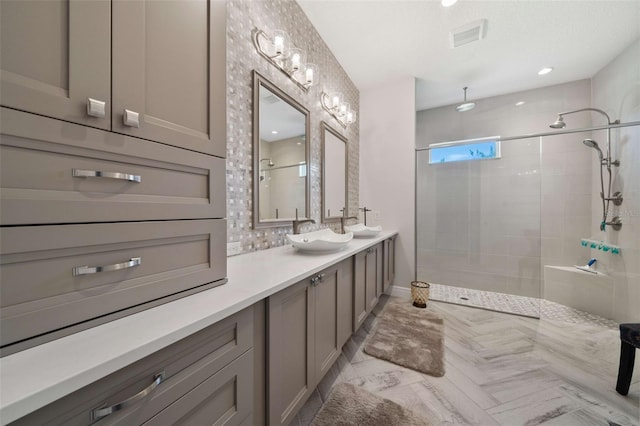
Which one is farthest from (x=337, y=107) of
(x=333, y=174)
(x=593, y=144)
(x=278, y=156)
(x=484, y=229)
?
(x=593, y=144)

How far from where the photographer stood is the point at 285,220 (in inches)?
66.9

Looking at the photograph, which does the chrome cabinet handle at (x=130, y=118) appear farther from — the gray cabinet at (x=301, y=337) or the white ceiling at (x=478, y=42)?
the white ceiling at (x=478, y=42)

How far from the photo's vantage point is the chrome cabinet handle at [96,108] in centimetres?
51

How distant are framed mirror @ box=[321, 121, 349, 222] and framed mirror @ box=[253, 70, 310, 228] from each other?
0.35 meters

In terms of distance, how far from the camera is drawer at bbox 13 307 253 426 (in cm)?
40

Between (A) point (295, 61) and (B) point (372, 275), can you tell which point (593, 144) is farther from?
(A) point (295, 61)

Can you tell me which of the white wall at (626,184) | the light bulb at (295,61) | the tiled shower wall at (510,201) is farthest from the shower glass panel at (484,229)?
the light bulb at (295,61)

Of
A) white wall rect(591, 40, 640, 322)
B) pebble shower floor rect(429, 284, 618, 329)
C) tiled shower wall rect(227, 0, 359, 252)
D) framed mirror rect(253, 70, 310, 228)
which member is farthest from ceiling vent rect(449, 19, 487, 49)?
pebble shower floor rect(429, 284, 618, 329)

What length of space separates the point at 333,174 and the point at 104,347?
2.23 metres

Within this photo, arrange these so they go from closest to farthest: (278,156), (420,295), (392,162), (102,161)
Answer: (102,161), (278,156), (420,295), (392,162)

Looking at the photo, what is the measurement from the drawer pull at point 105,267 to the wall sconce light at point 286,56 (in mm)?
1509

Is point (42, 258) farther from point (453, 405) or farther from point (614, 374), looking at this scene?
point (614, 374)

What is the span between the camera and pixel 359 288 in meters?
1.79

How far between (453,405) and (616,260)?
258cm
